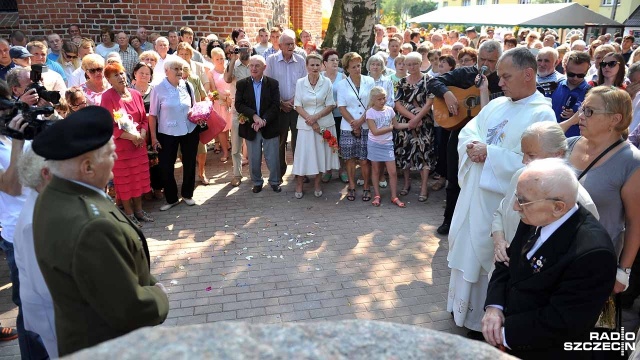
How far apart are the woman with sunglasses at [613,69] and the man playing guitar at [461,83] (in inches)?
54.6

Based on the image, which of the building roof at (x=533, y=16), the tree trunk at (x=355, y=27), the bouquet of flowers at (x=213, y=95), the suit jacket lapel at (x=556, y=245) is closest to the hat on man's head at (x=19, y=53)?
the bouquet of flowers at (x=213, y=95)

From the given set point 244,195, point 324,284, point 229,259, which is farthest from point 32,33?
point 324,284

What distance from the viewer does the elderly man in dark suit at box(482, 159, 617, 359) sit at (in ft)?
6.88

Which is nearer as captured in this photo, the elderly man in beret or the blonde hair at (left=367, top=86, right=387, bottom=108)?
the elderly man in beret

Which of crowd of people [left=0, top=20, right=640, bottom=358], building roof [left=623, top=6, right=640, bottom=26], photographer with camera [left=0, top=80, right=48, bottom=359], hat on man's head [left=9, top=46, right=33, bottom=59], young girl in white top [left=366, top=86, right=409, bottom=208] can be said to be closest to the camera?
crowd of people [left=0, top=20, right=640, bottom=358]

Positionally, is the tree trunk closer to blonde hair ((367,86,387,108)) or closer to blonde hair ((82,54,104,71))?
blonde hair ((367,86,387,108))

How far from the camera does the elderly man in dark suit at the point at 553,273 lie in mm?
2098

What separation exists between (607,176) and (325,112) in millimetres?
4303

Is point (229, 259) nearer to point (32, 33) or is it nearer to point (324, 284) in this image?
point (324, 284)

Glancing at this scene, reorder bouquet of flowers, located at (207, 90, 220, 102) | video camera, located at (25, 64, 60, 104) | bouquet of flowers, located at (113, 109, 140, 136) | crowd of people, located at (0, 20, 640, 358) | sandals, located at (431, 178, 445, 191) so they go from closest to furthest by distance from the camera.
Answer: crowd of people, located at (0, 20, 640, 358) → video camera, located at (25, 64, 60, 104) → bouquet of flowers, located at (113, 109, 140, 136) → sandals, located at (431, 178, 445, 191) → bouquet of flowers, located at (207, 90, 220, 102)

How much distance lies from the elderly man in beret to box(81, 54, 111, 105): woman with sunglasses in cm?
387

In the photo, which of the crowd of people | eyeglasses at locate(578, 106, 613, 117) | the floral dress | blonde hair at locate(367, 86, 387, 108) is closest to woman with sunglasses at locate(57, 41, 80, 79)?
the crowd of people

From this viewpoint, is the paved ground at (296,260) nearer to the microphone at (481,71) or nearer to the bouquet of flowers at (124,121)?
the bouquet of flowers at (124,121)

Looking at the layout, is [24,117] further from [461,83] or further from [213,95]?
[213,95]
